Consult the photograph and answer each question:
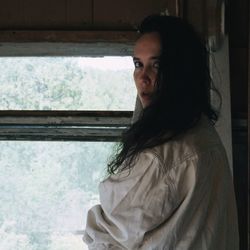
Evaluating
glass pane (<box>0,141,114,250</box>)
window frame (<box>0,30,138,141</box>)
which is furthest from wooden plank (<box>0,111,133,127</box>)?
glass pane (<box>0,141,114,250</box>)

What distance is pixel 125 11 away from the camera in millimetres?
1504

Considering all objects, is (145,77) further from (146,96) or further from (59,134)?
(59,134)

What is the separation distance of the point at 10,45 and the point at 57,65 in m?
0.18

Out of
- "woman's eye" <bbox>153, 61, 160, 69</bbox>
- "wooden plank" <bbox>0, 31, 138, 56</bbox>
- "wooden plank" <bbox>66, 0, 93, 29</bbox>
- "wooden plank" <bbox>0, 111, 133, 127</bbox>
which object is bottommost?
"wooden plank" <bbox>0, 111, 133, 127</bbox>

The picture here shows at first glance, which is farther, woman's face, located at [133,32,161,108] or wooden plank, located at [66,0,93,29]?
wooden plank, located at [66,0,93,29]

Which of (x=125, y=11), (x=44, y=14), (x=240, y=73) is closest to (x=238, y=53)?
(x=240, y=73)

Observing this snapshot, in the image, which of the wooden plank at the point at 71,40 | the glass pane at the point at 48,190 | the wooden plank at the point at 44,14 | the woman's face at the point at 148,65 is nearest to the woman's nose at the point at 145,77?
the woman's face at the point at 148,65

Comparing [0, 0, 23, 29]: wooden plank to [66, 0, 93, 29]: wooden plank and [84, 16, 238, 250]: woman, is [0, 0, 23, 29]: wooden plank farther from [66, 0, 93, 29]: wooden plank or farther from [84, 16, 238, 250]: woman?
[84, 16, 238, 250]: woman

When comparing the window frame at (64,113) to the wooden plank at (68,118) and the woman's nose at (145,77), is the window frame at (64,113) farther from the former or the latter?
the woman's nose at (145,77)

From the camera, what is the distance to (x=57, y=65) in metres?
1.66

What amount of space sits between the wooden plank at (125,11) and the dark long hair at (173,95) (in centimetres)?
41

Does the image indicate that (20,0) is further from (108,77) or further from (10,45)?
(108,77)

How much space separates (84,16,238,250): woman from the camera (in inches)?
36.4

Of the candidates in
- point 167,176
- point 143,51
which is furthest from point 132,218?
point 143,51
